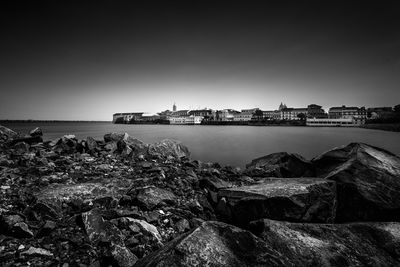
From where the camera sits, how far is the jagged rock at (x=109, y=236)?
296 cm

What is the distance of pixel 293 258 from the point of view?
2.67 metres

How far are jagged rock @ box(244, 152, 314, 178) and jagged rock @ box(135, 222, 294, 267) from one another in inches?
220

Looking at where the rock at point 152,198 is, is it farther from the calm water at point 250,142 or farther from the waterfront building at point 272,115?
the waterfront building at point 272,115

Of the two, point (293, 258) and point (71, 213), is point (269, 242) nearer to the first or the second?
point (293, 258)

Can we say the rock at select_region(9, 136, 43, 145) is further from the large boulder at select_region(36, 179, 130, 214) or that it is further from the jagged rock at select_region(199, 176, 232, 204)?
the jagged rock at select_region(199, 176, 232, 204)

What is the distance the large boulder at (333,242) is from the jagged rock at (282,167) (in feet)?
12.6

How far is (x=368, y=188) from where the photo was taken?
14.9 ft

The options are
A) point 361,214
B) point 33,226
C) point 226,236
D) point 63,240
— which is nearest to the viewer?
point 226,236

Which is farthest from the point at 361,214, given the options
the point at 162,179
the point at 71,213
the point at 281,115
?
the point at 281,115

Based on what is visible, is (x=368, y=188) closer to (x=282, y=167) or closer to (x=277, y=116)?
(x=282, y=167)

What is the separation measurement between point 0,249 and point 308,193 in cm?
532

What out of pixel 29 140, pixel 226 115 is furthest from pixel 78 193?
pixel 226 115

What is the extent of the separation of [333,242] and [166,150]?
9.47 metres

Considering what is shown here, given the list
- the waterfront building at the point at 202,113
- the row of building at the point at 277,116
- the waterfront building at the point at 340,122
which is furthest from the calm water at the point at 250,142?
the waterfront building at the point at 202,113
